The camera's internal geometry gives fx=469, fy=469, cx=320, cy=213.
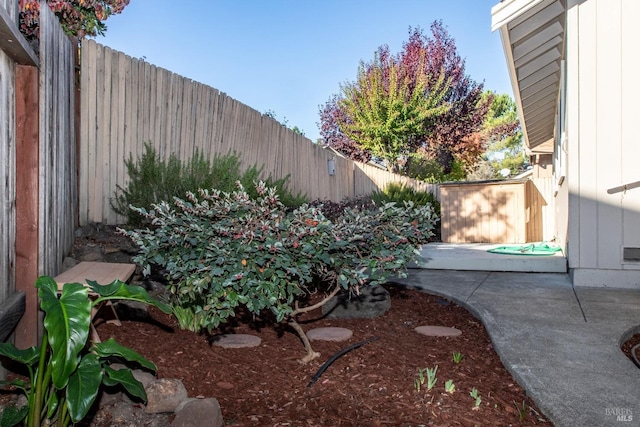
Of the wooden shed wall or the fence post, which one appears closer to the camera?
→ the fence post

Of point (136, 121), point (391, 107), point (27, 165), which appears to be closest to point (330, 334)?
point (27, 165)

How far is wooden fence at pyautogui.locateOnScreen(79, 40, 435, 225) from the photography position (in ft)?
14.4

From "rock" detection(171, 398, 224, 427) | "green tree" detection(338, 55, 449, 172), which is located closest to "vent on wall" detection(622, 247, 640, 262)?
"rock" detection(171, 398, 224, 427)

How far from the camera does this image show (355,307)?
3639mm

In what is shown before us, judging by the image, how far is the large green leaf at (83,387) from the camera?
158 cm

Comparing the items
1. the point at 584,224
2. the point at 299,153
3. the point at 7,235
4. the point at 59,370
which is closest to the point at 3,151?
the point at 7,235

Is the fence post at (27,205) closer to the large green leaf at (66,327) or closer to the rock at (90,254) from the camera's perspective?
the large green leaf at (66,327)

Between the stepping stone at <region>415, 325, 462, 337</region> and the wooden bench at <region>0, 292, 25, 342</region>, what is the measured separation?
2.40 meters

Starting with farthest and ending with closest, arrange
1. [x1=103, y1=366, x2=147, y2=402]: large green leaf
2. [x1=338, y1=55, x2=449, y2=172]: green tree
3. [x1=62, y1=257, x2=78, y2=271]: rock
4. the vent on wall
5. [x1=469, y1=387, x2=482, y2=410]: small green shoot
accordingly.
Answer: [x1=338, y1=55, x2=449, y2=172]: green tree < the vent on wall < [x1=62, y1=257, x2=78, y2=271]: rock < [x1=469, y1=387, x2=482, y2=410]: small green shoot < [x1=103, y1=366, x2=147, y2=402]: large green leaf

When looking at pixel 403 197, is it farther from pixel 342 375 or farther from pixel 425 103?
pixel 425 103

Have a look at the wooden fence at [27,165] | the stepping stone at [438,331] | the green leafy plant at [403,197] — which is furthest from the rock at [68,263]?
the green leafy plant at [403,197]

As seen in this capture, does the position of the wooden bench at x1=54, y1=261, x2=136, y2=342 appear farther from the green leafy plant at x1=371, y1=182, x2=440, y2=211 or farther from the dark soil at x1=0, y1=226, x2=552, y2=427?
the green leafy plant at x1=371, y1=182, x2=440, y2=211

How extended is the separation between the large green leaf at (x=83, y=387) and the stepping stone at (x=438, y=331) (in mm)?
2170

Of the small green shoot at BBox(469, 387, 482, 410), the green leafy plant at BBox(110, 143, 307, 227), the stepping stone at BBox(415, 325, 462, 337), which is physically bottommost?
the small green shoot at BBox(469, 387, 482, 410)
